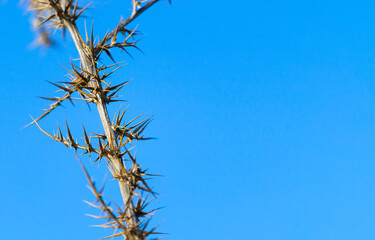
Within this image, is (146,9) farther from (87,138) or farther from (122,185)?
(122,185)

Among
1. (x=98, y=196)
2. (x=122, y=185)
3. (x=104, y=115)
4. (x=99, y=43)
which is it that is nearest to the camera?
(x=98, y=196)

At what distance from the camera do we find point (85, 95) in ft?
9.30

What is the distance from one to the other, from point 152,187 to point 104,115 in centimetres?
57

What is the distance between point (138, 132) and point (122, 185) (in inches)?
16.5

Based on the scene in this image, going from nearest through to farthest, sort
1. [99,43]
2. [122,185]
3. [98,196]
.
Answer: [98,196] < [122,185] < [99,43]

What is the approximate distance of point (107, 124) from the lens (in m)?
2.74

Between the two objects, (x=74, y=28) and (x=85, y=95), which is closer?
(x=85, y=95)

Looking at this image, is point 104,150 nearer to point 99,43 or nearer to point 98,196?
point 98,196

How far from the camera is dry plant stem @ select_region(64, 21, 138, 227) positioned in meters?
2.48

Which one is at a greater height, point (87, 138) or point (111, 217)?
point (87, 138)

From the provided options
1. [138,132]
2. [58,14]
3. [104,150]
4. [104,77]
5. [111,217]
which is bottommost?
[111,217]

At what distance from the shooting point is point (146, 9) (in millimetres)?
3000

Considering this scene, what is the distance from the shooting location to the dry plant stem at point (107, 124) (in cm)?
248

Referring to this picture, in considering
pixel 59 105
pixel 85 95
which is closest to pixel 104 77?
pixel 85 95
